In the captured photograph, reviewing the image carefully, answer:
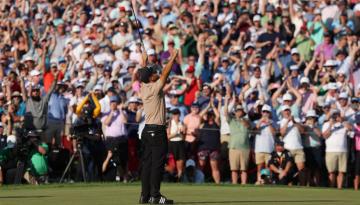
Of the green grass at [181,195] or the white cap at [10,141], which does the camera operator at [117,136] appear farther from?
the green grass at [181,195]

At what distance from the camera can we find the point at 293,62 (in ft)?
96.2

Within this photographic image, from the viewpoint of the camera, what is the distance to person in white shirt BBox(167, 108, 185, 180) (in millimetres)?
26891

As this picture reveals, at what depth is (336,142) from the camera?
26062mm

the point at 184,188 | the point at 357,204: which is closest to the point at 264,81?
the point at 184,188

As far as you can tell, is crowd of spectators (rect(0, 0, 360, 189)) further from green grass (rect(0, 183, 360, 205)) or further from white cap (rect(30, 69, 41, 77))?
green grass (rect(0, 183, 360, 205))

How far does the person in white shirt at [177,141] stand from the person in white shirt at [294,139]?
2297 mm

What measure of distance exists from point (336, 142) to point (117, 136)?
5.03 meters

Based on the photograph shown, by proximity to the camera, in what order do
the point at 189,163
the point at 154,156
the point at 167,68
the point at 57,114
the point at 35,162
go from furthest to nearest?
the point at 57,114 < the point at 189,163 < the point at 35,162 < the point at 154,156 < the point at 167,68

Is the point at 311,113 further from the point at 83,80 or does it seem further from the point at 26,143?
the point at 26,143

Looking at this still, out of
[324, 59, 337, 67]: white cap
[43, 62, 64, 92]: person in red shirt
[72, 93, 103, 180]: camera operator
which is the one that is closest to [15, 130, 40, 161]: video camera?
[72, 93, 103, 180]: camera operator

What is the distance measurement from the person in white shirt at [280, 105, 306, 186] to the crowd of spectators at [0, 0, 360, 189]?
3 centimetres

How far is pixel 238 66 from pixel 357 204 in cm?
1169

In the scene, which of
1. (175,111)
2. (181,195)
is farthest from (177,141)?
(181,195)

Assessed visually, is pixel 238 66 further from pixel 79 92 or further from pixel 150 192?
pixel 150 192
